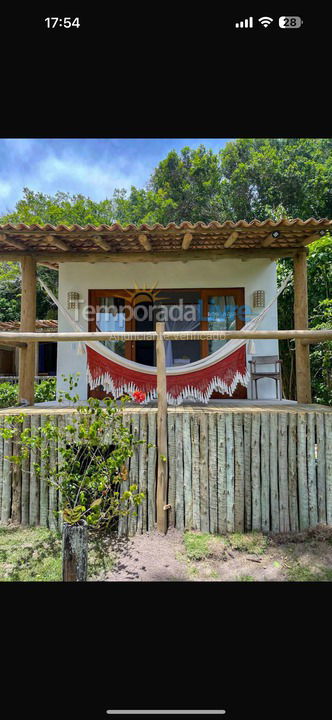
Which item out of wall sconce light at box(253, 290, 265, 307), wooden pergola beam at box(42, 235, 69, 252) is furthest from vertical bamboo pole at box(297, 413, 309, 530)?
wooden pergola beam at box(42, 235, 69, 252)

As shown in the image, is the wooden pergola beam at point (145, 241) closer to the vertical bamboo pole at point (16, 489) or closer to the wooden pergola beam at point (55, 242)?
the wooden pergola beam at point (55, 242)

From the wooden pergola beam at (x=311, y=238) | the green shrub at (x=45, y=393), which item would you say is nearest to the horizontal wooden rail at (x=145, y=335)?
the wooden pergola beam at (x=311, y=238)

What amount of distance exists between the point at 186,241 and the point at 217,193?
10465 millimetres

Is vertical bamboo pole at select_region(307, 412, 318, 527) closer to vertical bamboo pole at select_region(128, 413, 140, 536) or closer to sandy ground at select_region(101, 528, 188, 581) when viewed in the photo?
sandy ground at select_region(101, 528, 188, 581)

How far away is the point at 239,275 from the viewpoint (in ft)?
17.3

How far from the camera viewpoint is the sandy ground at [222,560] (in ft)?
7.74

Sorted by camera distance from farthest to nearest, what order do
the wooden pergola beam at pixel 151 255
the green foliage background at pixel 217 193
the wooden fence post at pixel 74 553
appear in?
the green foliage background at pixel 217 193
the wooden pergola beam at pixel 151 255
the wooden fence post at pixel 74 553

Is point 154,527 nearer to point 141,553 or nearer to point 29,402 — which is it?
point 141,553

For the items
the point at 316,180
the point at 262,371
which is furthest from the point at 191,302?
the point at 316,180
